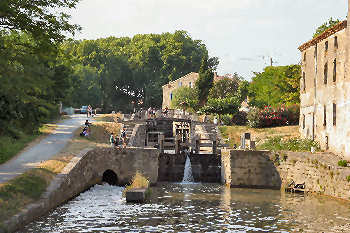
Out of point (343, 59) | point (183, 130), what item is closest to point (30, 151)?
point (343, 59)

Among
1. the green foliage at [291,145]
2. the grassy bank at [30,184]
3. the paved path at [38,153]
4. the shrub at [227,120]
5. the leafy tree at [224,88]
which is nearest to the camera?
the grassy bank at [30,184]

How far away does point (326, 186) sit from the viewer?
30.5 meters

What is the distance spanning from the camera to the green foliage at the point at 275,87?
61.5 metres

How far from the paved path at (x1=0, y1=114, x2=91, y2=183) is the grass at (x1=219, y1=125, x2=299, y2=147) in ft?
48.8

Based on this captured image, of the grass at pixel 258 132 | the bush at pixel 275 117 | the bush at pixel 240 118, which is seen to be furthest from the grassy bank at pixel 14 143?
the bush at pixel 240 118

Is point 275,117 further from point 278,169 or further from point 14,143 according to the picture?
point 14,143

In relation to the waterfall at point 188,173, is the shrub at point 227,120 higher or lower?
higher

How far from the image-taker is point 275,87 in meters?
66.7

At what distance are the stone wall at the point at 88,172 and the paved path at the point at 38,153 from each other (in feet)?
6.92

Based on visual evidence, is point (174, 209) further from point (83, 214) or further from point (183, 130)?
point (183, 130)

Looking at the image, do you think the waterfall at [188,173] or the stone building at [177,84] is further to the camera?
the stone building at [177,84]

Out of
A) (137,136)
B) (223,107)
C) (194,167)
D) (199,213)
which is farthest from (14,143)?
(223,107)

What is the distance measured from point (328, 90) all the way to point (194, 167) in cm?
1109

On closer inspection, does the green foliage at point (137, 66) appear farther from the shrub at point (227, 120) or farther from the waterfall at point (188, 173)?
the waterfall at point (188, 173)
